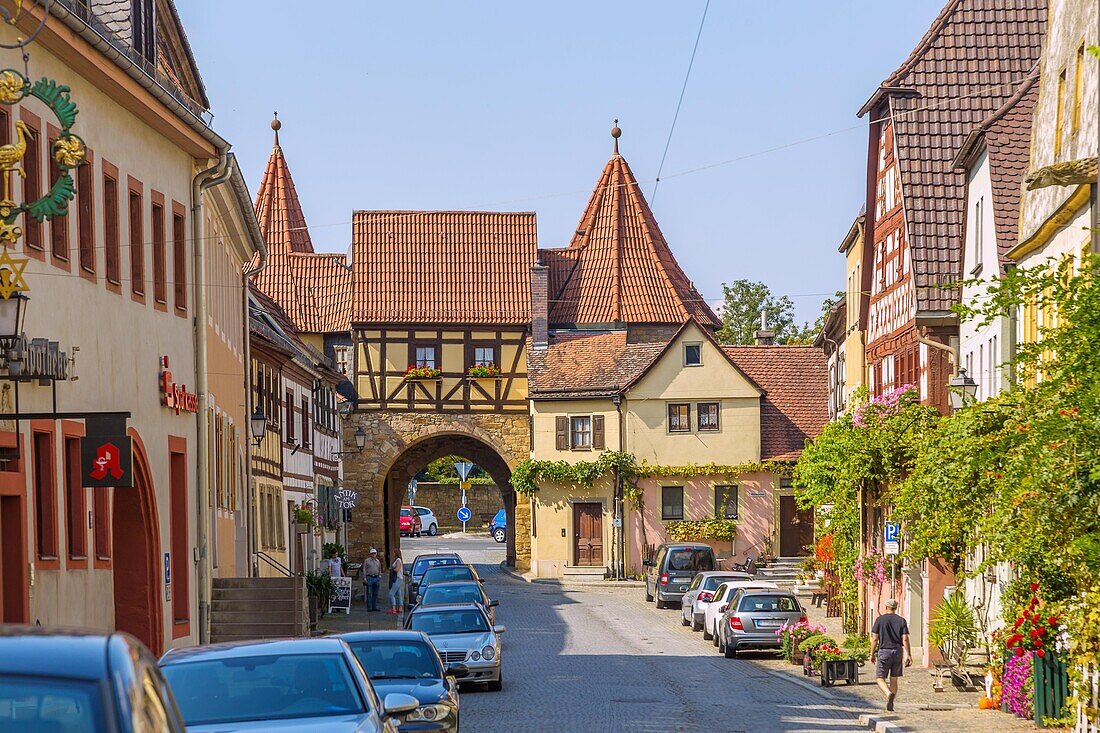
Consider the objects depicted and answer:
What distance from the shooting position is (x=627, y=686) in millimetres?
25625

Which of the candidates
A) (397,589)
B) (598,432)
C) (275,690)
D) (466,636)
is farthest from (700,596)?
(275,690)

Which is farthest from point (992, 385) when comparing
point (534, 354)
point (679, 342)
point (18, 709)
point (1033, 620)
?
point (534, 354)

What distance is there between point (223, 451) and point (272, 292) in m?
36.3

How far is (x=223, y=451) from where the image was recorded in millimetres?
30672

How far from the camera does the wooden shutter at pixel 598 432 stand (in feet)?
195

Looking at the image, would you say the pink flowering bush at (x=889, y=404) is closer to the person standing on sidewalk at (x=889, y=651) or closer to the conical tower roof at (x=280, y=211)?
the person standing on sidewalk at (x=889, y=651)

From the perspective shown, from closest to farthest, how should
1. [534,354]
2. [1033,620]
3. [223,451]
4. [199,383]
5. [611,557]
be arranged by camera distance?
[1033,620]
[199,383]
[223,451]
[611,557]
[534,354]

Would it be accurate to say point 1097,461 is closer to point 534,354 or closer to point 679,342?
point 679,342

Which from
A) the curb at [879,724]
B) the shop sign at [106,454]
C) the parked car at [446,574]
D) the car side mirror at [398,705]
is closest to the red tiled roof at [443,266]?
the parked car at [446,574]

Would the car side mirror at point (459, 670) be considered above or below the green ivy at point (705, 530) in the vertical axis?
above

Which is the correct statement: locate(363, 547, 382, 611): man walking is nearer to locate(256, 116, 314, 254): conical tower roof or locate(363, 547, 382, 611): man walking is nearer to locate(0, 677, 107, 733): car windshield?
locate(256, 116, 314, 254): conical tower roof

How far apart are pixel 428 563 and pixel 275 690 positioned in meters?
36.0

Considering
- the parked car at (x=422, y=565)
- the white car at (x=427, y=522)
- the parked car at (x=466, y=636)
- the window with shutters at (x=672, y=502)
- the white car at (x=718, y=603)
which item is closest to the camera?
the parked car at (x=466, y=636)

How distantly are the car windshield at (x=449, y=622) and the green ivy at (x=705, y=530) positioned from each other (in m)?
32.3
